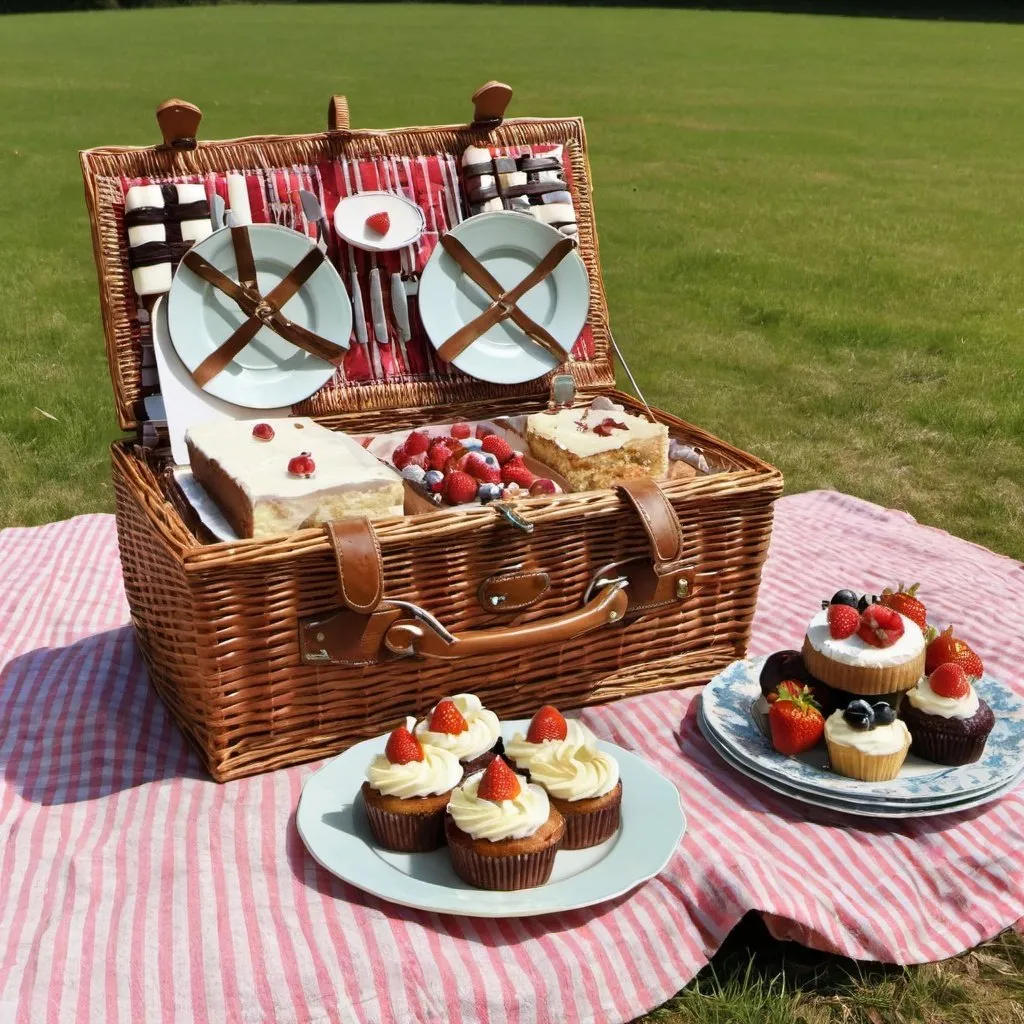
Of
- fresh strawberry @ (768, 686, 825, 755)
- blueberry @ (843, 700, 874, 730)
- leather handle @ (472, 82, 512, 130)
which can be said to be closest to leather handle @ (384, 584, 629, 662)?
fresh strawberry @ (768, 686, 825, 755)

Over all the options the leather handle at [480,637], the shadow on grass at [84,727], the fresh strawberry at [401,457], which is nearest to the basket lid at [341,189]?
the fresh strawberry at [401,457]

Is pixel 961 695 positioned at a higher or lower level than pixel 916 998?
higher

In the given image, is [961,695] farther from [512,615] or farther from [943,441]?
[943,441]

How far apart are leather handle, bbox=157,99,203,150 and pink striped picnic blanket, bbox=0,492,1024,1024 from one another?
3.61ft

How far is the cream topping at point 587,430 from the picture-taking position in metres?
2.33

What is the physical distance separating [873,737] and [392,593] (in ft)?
2.50

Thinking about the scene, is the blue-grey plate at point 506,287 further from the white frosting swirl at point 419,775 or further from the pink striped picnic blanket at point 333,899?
the white frosting swirl at point 419,775

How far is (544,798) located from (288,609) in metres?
0.50

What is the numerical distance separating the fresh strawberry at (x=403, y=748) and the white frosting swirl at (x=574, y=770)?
0.53ft

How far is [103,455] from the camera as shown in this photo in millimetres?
3943

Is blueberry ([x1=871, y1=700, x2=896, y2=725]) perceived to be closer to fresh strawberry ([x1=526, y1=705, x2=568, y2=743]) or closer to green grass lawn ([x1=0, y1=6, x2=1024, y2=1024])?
green grass lawn ([x1=0, y1=6, x2=1024, y2=1024])

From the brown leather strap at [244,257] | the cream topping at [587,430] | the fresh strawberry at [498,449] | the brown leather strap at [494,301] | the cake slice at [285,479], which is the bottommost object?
the fresh strawberry at [498,449]

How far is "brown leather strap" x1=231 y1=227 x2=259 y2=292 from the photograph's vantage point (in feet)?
7.82

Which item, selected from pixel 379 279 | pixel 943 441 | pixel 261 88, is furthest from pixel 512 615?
pixel 261 88
